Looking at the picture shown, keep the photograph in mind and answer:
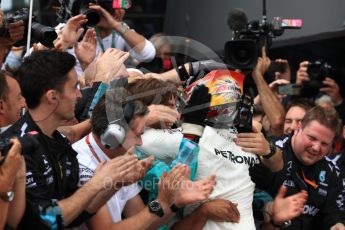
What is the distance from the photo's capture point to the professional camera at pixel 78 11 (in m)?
4.90

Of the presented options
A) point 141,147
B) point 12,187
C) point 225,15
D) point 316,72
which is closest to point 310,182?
point 141,147

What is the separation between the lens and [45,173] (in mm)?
3494

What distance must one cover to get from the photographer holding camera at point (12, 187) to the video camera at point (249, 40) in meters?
2.19

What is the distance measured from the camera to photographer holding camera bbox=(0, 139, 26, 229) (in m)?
2.98

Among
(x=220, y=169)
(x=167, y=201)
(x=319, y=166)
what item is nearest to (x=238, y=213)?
(x=220, y=169)

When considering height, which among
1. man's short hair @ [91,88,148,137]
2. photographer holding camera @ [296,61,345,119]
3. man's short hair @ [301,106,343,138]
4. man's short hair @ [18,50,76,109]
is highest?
man's short hair @ [18,50,76,109]

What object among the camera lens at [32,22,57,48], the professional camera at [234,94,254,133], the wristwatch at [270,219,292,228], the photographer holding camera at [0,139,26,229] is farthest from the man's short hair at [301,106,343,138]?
the photographer holding camera at [0,139,26,229]

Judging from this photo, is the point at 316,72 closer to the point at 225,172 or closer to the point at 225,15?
the point at 225,172

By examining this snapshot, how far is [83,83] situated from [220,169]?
1144 mm

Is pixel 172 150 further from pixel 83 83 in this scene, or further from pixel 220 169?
pixel 83 83

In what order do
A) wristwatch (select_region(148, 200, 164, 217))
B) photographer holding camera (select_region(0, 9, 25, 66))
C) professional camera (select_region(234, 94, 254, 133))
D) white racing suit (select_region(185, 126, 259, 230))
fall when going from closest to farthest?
wristwatch (select_region(148, 200, 164, 217)) → white racing suit (select_region(185, 126, 259, 230)) → professional camera (select_region(234, 94, 254, 133)) → photographer holding camera (select_region(0, 9, 25, 66))

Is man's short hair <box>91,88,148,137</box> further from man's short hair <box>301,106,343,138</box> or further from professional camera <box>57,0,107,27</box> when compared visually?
man's short hair <box>301,106,343,138</box>

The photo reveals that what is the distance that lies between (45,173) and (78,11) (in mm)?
1699

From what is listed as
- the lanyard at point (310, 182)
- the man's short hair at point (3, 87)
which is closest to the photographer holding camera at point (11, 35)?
the man's short hair at point (3, 87)
